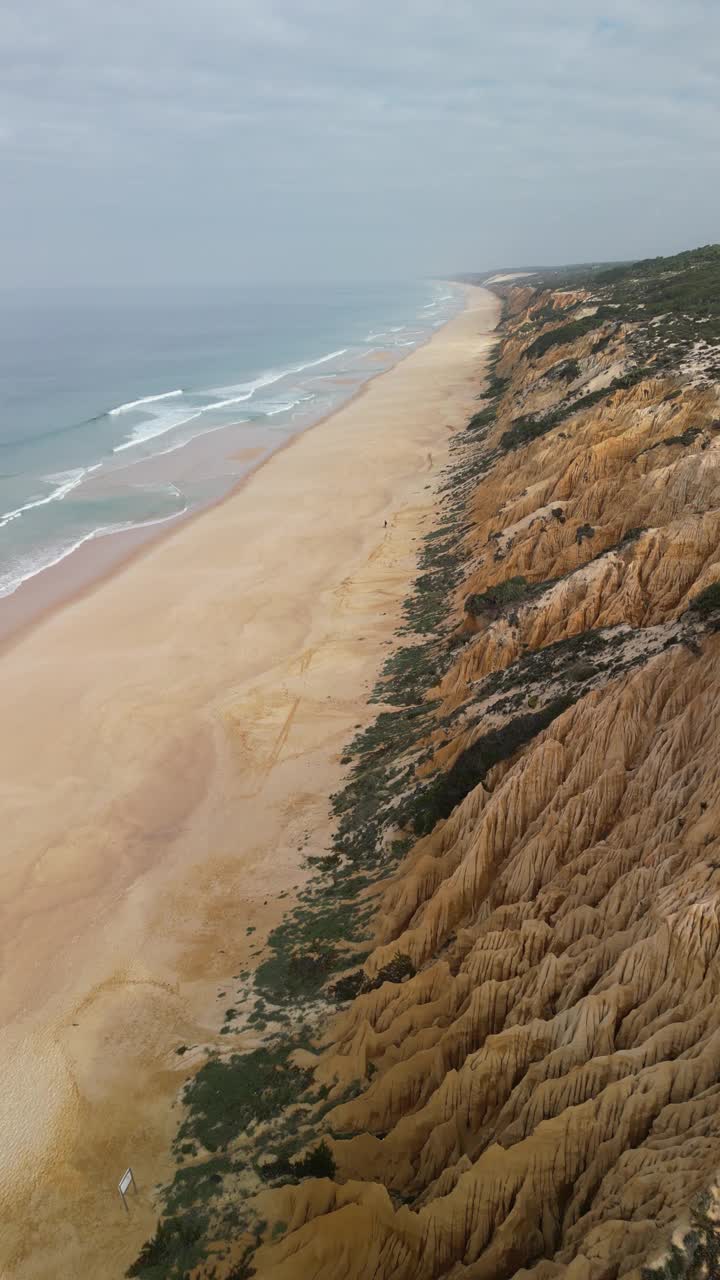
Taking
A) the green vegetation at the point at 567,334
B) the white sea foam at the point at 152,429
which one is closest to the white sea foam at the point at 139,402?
the white sea foam at the point at 152,429

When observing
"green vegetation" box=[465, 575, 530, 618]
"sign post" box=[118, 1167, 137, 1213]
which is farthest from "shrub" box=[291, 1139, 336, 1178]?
"green vegetation" box=[465, 575, 530, 618]

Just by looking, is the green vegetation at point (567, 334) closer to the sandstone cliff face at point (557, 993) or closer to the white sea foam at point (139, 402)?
the sandstone cliff face at point (557, 993)

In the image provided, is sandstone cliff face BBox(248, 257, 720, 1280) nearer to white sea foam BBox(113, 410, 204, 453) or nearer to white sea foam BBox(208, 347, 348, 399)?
white sea foam BBox(113, 410, 204, 453)

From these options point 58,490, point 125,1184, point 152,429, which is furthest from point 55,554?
point 125,1184

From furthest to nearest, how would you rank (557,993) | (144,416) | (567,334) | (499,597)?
(144,416) < (567,334) < (499,597) < (557,993)

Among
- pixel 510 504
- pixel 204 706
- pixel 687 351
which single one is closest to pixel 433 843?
pixel 204 706

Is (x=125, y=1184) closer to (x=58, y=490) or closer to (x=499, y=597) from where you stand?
(x=499, y=597)
